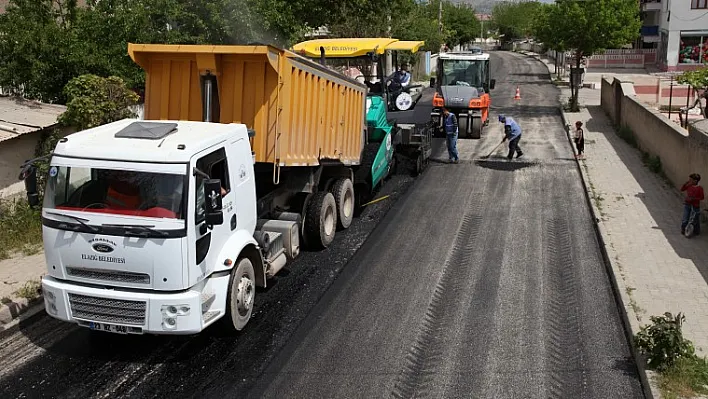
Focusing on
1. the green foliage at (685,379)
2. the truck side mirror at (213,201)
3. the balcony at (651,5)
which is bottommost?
the green foliage at (685,379)

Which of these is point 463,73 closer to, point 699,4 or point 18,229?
point 18,229

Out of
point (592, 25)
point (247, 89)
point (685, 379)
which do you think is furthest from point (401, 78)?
point (592, 25)

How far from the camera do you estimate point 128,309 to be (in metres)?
7.32

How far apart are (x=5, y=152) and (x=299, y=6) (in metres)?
19.0

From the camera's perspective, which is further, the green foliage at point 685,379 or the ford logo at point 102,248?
the ford logo at point 102,248

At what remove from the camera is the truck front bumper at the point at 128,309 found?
726 centimetres

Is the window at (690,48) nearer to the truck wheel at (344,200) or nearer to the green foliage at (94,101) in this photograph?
the truck wheel at (344,200)

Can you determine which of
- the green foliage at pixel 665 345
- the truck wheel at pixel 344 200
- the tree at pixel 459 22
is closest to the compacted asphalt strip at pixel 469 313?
the green foliage at pixel 665 345

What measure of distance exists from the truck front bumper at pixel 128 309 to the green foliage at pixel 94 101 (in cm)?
659

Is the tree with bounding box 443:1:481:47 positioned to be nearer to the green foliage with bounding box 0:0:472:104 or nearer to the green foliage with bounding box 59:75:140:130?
the green foliage with bounding box 0:0:472:104

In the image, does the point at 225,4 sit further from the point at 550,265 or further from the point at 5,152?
the point at 550,265

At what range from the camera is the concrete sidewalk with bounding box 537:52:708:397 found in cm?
895

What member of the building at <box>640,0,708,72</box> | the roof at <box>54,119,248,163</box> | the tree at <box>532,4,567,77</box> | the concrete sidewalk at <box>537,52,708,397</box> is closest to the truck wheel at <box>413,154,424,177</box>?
the concrete sidewalk at <box>537,52,708,397</box>

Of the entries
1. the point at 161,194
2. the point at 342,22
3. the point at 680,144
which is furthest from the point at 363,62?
the point at 342,22
